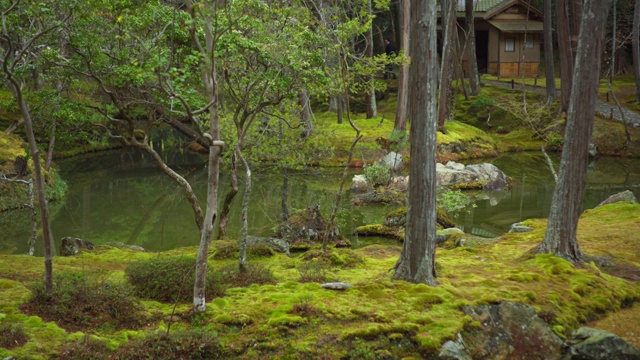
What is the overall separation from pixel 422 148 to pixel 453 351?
3.01 metres

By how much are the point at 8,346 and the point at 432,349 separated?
5.10 meters

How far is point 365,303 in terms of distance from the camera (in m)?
8.91

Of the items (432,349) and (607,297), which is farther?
(607,297)

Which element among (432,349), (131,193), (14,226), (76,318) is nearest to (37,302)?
(76,318)

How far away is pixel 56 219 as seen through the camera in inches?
822

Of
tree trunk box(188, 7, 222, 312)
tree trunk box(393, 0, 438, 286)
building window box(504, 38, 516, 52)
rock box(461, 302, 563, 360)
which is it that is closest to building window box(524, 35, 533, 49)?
building window box(504, 38, 516, 52)

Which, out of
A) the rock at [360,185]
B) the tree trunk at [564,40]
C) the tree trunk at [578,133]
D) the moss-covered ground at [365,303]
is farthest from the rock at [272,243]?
the tree trunk at [564,40]

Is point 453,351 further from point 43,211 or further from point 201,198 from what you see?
point 201,198

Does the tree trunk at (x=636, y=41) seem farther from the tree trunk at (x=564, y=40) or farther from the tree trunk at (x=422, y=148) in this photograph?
the tree trunk at (x=422, y=148)

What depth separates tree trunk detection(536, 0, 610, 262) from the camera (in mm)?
10641

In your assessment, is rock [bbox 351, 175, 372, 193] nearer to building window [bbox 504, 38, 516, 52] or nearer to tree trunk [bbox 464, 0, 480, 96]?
tree trunk [bbox 464, 0, 480, 96]

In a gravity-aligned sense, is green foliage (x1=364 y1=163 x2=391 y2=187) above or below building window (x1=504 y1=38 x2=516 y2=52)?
below

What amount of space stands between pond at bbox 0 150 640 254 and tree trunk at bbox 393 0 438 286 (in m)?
7.76

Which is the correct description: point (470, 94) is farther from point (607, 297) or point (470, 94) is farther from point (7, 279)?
point (7, 279)
